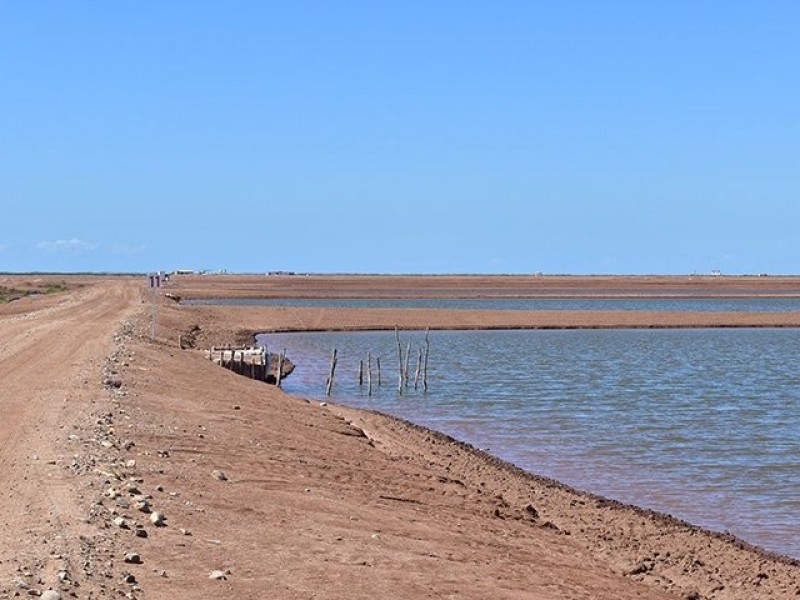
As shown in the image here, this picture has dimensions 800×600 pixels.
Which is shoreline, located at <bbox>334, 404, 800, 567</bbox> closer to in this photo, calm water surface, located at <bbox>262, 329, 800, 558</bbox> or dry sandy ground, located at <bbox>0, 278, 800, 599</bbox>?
→ dry sandy ground, located at <bbox>0, 278, 800, 599</bbox>

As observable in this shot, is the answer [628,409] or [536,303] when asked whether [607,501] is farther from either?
[536,303]

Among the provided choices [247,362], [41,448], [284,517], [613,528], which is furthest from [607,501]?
[247,362]

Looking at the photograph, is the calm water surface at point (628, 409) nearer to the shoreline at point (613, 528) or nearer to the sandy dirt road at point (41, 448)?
the shoreline at point (613, 528)

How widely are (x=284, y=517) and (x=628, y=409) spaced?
20.7m

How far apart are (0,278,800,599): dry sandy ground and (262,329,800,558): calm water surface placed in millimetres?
1800

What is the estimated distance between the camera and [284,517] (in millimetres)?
12203

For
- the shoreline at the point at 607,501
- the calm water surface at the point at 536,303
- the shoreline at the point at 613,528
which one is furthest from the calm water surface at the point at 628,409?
the calm water surface at the point at 536,303

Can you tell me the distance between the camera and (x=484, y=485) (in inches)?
742

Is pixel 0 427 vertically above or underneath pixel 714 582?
above

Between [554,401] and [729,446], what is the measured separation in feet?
29.0

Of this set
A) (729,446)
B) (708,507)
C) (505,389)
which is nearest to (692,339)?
(505,389)

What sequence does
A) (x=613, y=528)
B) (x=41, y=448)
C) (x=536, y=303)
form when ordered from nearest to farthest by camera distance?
1. (x=41, y=448)
2. (x=613, y=528)
3. (x=536, y=303)

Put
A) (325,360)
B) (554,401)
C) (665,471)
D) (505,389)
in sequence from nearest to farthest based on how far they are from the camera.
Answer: (665,471) → (554,401) → (505,389) → (325,360)

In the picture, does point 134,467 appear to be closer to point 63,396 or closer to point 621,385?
point 63,396
